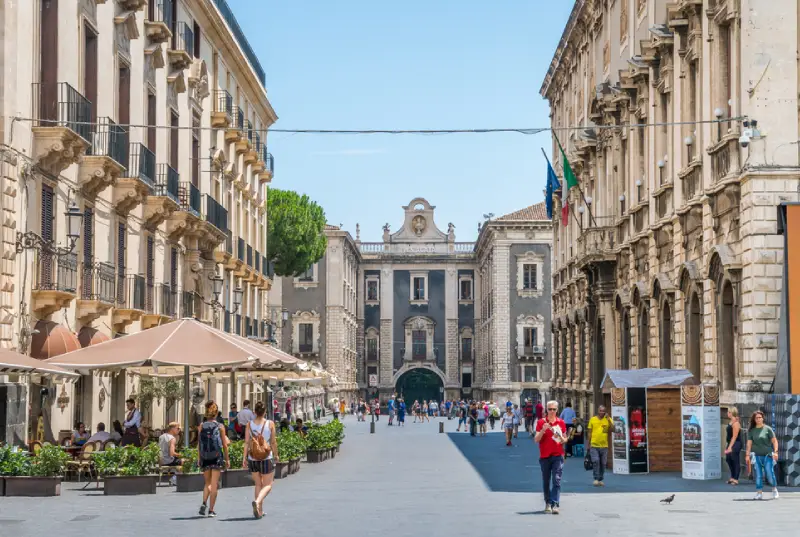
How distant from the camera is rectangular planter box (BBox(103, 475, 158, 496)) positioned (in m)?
22.4

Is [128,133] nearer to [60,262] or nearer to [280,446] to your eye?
[60,262]

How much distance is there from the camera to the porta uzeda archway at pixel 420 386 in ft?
381

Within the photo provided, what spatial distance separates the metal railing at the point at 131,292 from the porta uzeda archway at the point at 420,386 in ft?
268

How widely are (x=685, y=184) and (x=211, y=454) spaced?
1476 centimetres

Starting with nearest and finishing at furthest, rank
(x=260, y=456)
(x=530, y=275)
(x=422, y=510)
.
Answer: (x=260, y=456) → (x=422, y=510) → (x=530, y=275)

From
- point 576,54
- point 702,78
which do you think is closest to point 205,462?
point 702,78

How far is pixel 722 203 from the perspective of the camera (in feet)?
86.6

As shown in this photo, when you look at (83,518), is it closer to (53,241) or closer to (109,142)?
(53,241)

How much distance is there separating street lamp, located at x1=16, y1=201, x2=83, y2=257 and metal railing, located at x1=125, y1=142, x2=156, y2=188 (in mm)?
6366

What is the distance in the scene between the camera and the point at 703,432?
84.9 feet

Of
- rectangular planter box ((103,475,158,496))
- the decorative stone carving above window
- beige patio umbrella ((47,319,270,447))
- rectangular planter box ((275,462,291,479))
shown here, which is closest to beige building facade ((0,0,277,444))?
beige patio umbrella ((47,319,270,447))

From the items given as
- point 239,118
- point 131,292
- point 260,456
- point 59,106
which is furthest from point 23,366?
point 239,118

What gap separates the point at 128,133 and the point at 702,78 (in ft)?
45.8

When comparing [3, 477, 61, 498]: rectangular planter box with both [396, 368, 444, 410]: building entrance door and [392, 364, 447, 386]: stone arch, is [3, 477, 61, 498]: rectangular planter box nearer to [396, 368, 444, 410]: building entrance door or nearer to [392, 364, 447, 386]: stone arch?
[392, 364, 447, 386]: stone arch
